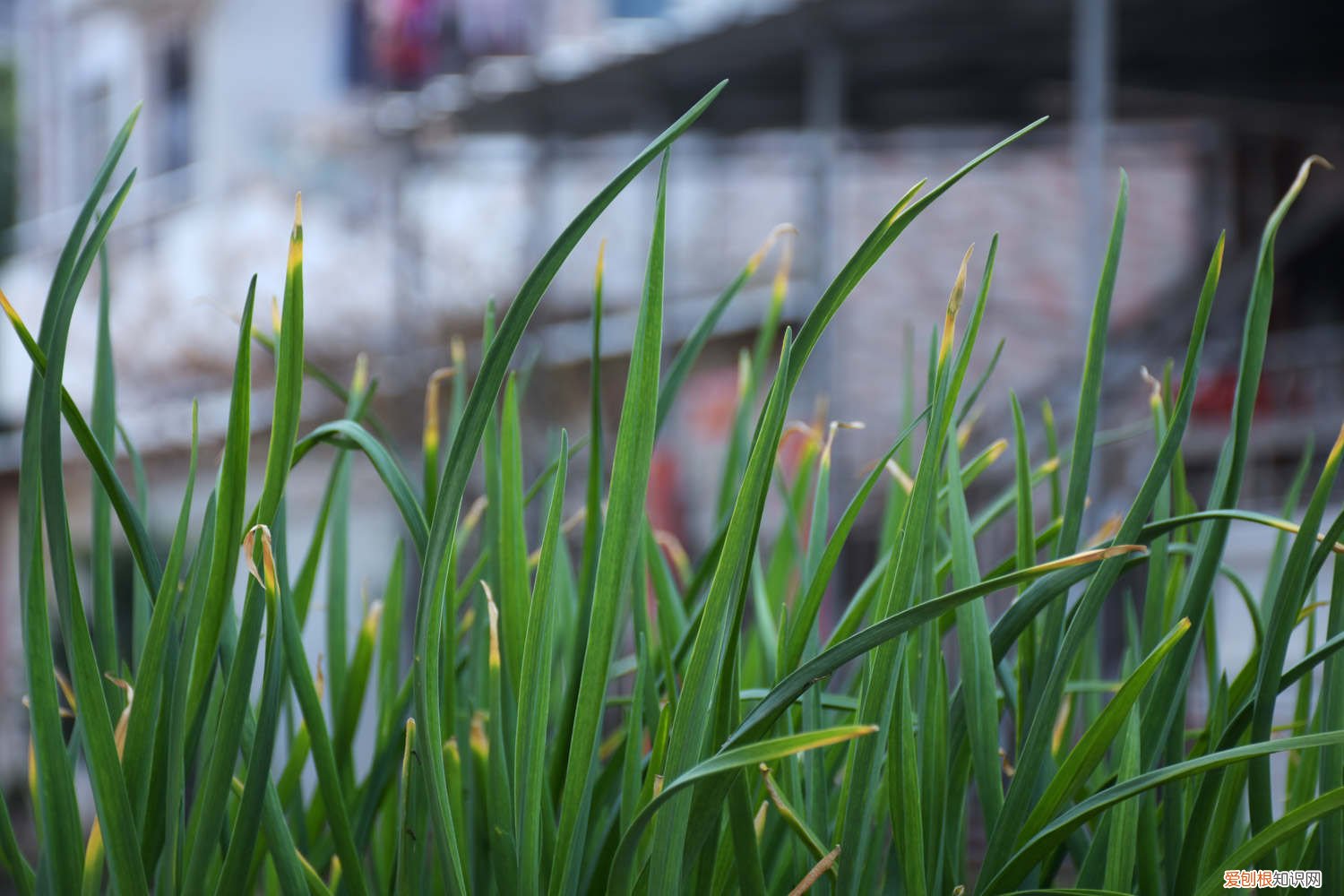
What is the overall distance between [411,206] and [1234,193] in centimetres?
439

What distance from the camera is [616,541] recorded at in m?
0.51

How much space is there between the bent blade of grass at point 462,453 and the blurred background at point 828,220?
11.0ft

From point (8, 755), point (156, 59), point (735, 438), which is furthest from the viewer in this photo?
point (156, 59)

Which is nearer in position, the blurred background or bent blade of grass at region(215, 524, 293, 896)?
bent blade of grass at region(215, 524, 293, 896)

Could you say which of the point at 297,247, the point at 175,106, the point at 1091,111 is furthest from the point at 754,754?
the point at 175,106

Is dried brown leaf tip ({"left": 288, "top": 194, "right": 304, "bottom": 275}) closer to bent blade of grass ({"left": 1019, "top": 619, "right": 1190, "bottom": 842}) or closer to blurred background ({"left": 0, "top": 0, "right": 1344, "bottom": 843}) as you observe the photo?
bent blade of grass ({"left": 1019, "top": 619, "right": 1190, "bottom": 842})

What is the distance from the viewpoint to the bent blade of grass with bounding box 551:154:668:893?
1.66 ft

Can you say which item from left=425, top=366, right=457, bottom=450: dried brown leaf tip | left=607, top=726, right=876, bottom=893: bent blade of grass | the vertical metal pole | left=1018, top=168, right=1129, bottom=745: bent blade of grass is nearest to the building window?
the vertical metal pole

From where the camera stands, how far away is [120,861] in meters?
0.51

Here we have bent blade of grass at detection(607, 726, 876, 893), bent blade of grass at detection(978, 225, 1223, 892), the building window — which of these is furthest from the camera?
the building window

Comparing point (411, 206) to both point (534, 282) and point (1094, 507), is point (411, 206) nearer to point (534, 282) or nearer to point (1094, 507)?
point (1094, 507)

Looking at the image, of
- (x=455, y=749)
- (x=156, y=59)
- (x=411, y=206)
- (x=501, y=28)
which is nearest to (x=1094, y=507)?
(x=455, y=749)

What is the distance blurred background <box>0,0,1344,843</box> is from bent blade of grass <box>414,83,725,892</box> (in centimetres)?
336

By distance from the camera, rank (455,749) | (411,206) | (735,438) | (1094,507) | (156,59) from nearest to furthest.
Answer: (455,749) → (735,438) → (1094,507) → (411,206) → (156,59)
